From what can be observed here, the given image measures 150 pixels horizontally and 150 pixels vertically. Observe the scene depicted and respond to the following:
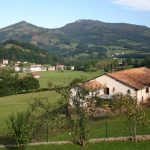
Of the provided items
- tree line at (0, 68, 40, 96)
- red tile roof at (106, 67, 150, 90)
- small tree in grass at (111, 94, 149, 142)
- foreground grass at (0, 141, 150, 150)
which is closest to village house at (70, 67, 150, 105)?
red tile roof at (106, 67, 150, 90)

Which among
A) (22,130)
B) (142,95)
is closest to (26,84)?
(142,95)

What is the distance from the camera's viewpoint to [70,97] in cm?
3397

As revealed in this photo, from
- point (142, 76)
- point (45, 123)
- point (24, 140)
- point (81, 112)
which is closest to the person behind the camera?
point (24, 140)

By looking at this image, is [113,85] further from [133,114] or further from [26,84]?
[26,84]

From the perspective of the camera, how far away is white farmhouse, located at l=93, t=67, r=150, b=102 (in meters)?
62.1

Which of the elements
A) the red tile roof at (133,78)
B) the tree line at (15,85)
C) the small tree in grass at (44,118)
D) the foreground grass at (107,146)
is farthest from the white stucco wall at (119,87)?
the tree line at (15,85)

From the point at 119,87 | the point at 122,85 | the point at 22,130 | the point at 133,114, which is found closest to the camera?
the point at 22,130

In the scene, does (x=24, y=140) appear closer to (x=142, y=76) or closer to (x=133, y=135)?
(x=133, y=135)

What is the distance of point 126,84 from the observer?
62.5m

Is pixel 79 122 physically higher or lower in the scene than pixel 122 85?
lower

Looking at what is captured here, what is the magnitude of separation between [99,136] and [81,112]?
4678mm

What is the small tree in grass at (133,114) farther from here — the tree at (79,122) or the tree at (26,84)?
the tree at (26,84)

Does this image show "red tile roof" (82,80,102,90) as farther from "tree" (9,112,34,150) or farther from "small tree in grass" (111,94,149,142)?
"tree" (9,112,34,150)

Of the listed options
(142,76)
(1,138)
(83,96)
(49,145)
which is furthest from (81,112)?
(142,76)
